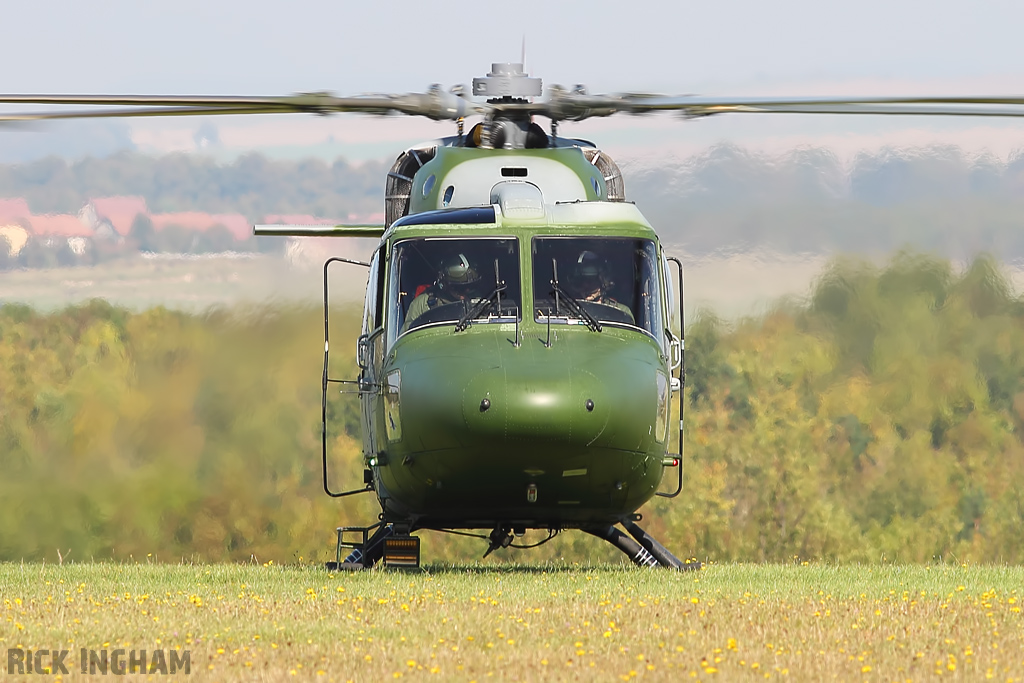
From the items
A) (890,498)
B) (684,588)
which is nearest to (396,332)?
(684,588)

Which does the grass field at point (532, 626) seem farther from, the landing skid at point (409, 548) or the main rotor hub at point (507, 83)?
the main rotor hub at point (507, 83)

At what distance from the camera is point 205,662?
29.1 feet

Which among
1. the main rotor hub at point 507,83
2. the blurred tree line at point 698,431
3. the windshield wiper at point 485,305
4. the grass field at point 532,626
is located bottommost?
the blurred tree line at point 698,431

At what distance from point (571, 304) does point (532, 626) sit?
4712 mm

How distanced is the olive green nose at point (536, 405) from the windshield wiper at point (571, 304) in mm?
962

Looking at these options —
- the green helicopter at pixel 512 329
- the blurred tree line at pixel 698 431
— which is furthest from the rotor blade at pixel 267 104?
the blurred tree line at pixel 698 431

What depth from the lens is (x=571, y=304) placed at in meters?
14.5

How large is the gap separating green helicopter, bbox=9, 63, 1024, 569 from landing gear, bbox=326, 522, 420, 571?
3 cm

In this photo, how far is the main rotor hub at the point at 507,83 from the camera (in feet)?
52.9

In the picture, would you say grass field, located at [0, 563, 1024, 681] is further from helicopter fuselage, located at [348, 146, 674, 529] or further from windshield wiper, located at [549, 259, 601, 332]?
windshield wiper, located at [549, 259, 601, 332]

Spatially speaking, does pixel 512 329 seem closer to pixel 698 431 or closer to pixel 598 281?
Answer: pixel 598 281

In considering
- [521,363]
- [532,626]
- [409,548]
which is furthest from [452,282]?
[532,626]

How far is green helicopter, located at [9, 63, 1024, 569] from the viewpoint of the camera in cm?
1345

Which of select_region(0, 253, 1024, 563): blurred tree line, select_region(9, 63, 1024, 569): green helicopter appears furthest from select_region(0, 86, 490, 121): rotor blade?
select_region(0, 253, 1024, 563): blurred tree line
